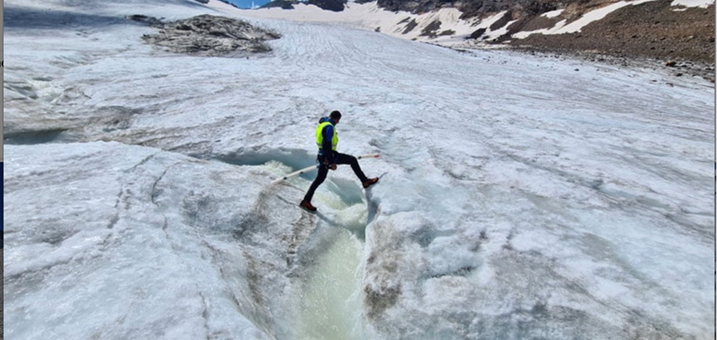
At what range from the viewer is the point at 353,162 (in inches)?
208

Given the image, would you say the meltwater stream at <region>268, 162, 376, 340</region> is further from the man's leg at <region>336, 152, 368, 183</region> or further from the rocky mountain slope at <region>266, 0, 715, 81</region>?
the rocky mountain slope at <region>266, 0, 715, 81</region>

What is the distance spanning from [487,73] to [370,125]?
34.0 feet

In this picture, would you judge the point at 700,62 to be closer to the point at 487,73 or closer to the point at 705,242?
the point at 487,73

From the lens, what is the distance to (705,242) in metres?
3.79

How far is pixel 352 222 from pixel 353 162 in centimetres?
86

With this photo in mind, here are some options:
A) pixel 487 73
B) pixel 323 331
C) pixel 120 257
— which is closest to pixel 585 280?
pixel 323 331

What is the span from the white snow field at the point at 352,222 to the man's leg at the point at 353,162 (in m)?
0.26

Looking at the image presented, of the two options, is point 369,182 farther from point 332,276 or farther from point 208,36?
point 208,36

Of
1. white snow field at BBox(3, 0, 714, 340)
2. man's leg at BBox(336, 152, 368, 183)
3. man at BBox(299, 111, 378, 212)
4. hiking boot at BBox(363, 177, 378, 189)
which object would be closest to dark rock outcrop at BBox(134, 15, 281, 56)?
white snow field at BBox(3, 0, 714, 340)

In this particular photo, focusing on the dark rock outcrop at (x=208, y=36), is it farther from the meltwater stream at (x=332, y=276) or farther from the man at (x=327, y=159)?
the meltwater stream at (x=332, y=276)

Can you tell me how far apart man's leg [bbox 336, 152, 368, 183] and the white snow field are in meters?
0.26

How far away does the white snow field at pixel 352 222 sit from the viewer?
3066mm

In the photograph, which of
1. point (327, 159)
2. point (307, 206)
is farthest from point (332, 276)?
point (327, 159)

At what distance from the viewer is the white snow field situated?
3.07 meters
